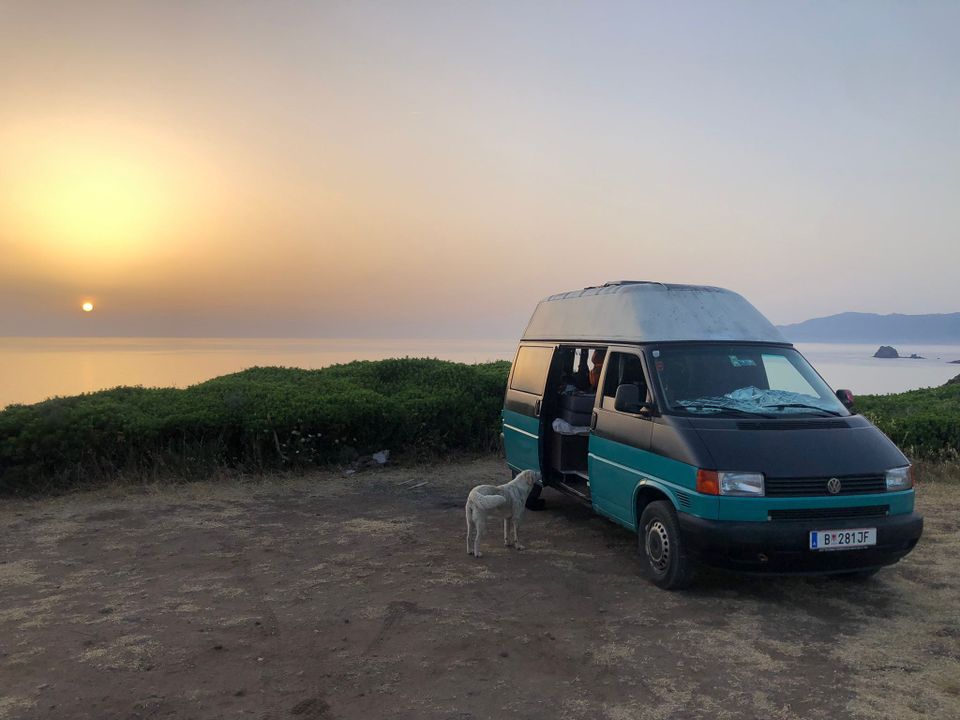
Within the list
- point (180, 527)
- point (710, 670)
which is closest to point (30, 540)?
point (180, 527)

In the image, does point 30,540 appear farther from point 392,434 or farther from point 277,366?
point 277,366

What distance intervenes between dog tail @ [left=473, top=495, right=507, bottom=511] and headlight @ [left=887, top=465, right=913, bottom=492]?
3.49 m

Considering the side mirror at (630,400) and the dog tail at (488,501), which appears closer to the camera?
the side mirror at (630,400)

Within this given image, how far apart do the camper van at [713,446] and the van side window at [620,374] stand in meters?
0.01

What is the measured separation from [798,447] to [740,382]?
1209 mm

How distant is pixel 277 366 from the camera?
17.0 m

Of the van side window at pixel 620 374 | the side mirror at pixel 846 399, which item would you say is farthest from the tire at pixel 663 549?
the side mirror at pixel 846 399

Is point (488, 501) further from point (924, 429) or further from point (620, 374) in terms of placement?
point (924, 429)

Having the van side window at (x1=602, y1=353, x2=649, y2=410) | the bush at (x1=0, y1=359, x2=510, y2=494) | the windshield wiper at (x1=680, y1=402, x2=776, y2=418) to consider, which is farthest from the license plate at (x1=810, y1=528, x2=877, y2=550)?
the bush at (x1=0, y1=359, x2=510, y2=494)

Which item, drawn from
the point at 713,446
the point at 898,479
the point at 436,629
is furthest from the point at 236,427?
the point at 898,479

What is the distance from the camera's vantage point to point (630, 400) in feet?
21.8

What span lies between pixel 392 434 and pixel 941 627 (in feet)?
28.1

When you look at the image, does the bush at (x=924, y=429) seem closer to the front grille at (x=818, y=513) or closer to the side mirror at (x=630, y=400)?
the front grille at (x=818, y=513)

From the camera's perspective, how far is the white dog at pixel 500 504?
7.37 m
